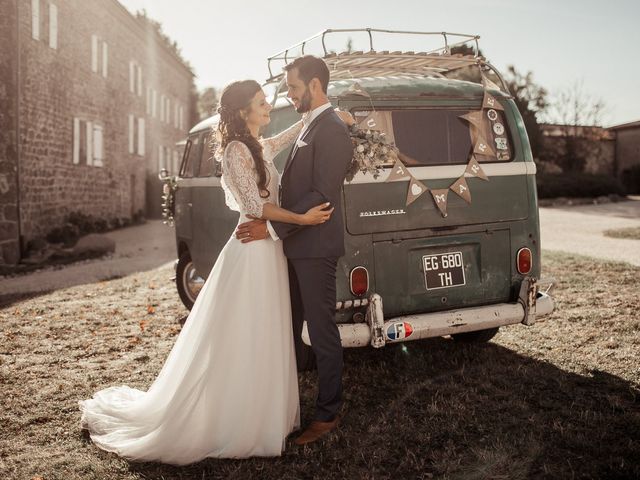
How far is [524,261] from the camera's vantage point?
17.0 feet

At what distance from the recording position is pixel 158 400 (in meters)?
3.89

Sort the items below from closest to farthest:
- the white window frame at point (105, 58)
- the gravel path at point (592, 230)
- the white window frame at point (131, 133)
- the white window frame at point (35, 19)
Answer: the gravel path at point (592, 230)
the white window frame at point (35, 19)
the white window frame at point (105, 58)
the white window frame at point (131, 133)

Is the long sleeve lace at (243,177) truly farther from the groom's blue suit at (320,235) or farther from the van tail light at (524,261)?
the van tail light at (524,261)

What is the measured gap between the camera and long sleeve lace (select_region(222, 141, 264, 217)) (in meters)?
3.87

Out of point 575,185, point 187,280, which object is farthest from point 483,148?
point 575,185

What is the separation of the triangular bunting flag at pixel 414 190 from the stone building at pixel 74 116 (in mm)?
11323

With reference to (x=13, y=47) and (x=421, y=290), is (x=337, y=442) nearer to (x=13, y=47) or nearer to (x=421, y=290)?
(x=421, y=290)

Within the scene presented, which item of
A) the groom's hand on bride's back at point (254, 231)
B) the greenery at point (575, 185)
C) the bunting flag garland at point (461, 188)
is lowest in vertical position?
the groom's hand on bride's back at point (254, 231)

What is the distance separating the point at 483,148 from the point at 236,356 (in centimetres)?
258

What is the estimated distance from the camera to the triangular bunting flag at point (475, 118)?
16.7 feet

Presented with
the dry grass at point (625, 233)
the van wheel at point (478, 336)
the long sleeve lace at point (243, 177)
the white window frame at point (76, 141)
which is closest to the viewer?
the long sleeve lace at point (243, 177)

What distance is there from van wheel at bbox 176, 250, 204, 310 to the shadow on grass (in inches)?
109

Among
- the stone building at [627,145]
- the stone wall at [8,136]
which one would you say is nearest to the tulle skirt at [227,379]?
the stone wall at [8,136]

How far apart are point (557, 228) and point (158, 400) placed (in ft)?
49.5
